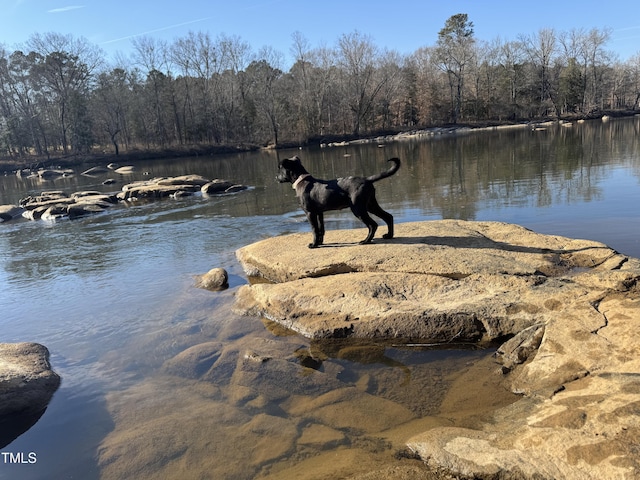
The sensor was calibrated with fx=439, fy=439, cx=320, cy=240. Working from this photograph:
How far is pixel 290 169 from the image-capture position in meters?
8.30

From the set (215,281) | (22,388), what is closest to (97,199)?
(215,281)

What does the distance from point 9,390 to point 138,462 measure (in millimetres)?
1906

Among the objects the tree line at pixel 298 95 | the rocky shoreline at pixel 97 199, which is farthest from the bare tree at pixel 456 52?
the rocky shoreline at pixel 97 199

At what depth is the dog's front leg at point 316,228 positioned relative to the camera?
808cm

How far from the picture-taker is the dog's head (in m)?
8.25

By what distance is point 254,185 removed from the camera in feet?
74.4

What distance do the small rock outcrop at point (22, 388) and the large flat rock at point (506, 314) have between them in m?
2.62

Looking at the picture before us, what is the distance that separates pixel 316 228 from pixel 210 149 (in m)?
54.2

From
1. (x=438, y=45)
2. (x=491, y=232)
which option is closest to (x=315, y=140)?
(x=438, y=45)

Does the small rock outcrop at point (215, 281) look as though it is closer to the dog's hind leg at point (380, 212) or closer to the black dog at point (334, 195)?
the black dog at point (334, 195)

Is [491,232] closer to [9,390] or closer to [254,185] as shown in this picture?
[9,390]

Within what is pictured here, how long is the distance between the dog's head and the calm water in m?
2.07

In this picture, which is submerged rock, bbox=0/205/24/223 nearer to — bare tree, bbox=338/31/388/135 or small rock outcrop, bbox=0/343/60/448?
small rock outcrop, bbox=0/343/60/448

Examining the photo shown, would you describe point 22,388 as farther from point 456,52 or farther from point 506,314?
point 456,52
